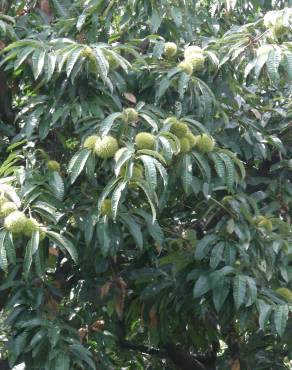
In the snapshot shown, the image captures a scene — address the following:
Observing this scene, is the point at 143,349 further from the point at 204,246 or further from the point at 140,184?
the point at 140,184

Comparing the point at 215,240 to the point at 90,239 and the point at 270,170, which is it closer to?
the point at 90,239

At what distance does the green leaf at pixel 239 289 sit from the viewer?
211 centimetres

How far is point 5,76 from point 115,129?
82 cm

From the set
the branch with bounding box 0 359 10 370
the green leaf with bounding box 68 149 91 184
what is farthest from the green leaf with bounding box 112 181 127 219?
the branch with bounding box 0 359 10 370

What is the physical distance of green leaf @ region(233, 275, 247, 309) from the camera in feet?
6.91

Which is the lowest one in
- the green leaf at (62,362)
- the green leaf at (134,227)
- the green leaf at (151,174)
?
the green leaf at (62,362)

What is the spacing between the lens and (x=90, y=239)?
7.09 ft

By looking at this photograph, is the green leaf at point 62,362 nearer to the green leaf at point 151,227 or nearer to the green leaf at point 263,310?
the green leaf at point 151,227

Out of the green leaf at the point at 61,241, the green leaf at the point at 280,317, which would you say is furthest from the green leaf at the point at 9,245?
the green leaf at the point at 280,317

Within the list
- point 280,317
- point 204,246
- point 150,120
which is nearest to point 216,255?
point 204,246

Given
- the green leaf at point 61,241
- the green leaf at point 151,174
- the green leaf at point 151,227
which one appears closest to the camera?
the green leaf at point 151,174

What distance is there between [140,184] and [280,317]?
56 cm

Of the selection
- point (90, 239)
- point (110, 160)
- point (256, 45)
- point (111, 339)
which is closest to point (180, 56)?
point (256, 45)

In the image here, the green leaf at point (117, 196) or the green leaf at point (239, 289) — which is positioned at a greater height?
the green leaf at point (117, 196)
